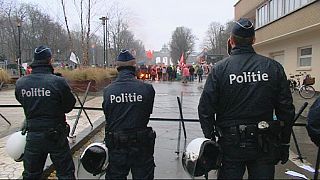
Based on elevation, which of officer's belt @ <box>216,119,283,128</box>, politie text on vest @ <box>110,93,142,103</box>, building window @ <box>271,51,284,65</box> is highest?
building window @ <box>271,51,284,65</box>

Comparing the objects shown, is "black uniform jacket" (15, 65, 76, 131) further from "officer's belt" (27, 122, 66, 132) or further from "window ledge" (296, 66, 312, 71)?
"window ledge" (296, 66, 312, 71)

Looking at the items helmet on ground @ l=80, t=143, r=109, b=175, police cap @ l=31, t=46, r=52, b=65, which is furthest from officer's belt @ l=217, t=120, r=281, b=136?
police cap @ l=31, t=46, r=52, b=65

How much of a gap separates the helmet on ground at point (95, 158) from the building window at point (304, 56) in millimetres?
19731

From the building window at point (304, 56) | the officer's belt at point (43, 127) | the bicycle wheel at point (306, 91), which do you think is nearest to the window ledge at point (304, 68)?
the building window at point (304, 56)

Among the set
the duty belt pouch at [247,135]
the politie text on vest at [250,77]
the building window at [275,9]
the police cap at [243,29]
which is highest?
the building window at [275,9]

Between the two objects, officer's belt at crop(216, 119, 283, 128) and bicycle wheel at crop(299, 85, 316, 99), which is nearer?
officer's belt at crop(216, 119, 283, 128)

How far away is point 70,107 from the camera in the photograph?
171 inches

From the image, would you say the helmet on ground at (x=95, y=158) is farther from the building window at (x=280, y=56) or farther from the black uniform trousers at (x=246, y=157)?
the building window at (x=280, y=56)

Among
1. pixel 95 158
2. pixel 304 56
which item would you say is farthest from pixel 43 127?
pixel 304 56

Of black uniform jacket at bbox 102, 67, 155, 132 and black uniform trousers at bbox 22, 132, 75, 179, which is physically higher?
black uniform jacket at bbox 102, 67, 155, 132

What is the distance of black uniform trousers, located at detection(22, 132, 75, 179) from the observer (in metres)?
4.07

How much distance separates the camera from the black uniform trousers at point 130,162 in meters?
3.72

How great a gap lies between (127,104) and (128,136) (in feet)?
1.13

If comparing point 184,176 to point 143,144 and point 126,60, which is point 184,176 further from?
point 126,60
